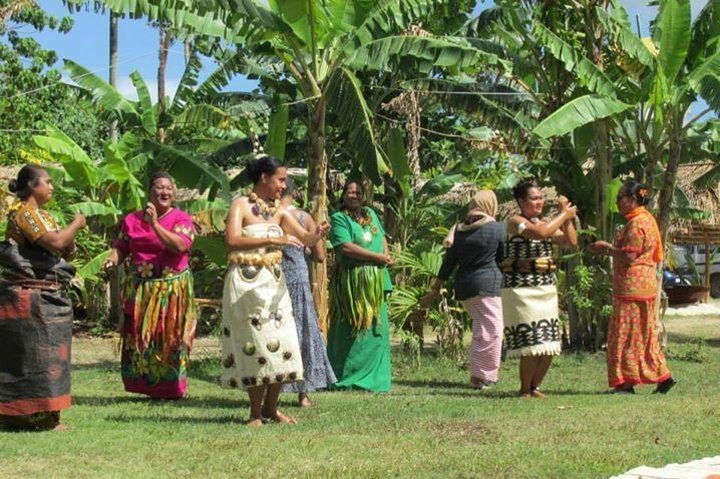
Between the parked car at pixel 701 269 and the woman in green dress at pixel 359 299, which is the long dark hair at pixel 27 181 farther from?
the parked car at pixel 701 269

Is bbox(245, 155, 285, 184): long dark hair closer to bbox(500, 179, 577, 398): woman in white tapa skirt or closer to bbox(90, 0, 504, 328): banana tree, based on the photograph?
bbox(500, 179, 577, 398): woman in white tapa skirt

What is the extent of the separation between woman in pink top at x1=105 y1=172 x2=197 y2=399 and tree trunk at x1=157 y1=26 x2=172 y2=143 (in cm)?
628

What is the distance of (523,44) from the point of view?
13164 mm

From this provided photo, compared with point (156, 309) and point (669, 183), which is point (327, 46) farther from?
point (669, 183)

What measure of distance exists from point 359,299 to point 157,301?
1.84m

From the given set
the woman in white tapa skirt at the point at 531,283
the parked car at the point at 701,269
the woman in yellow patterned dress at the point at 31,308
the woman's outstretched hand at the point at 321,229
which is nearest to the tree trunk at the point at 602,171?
the woman in white tapa skirt at the point at 531,283

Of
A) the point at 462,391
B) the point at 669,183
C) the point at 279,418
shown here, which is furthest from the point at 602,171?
the point at 279,418

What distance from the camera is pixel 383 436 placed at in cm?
636

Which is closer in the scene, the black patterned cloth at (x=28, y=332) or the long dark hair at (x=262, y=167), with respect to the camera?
the black patterned cloth at (x=28, y=332)

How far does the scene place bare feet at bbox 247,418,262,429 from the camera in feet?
22.2

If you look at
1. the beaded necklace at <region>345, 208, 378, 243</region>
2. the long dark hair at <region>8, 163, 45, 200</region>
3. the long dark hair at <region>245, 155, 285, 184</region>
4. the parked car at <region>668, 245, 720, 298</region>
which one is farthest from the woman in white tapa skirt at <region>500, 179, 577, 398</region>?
the parked car at <region>668, 245, 720, 298</region>

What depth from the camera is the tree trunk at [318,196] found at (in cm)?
992

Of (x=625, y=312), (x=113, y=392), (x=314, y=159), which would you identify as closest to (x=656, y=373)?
(x=625, y=312)

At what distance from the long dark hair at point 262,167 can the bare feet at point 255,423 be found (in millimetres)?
1510
